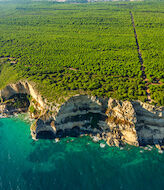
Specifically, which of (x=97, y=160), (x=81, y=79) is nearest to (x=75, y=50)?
(x=81, y=79)

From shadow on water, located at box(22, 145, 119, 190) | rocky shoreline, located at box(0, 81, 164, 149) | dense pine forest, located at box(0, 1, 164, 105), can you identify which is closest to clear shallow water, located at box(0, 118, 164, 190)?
shadow on water, located at box(22, 145, 119, 190)

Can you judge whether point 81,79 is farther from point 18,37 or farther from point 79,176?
point 18,37

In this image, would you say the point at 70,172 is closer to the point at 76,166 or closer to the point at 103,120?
the point at 76,166

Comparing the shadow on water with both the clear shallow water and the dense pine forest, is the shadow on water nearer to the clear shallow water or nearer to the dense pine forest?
the clear shallow water

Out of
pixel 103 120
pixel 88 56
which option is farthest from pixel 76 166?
pixel 88 56

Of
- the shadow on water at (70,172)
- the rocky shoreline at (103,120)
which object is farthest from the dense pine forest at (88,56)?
the shadow on water at (70,172)

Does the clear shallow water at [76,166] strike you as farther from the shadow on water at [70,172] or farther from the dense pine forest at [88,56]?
the dense pine forest at [88,56]
